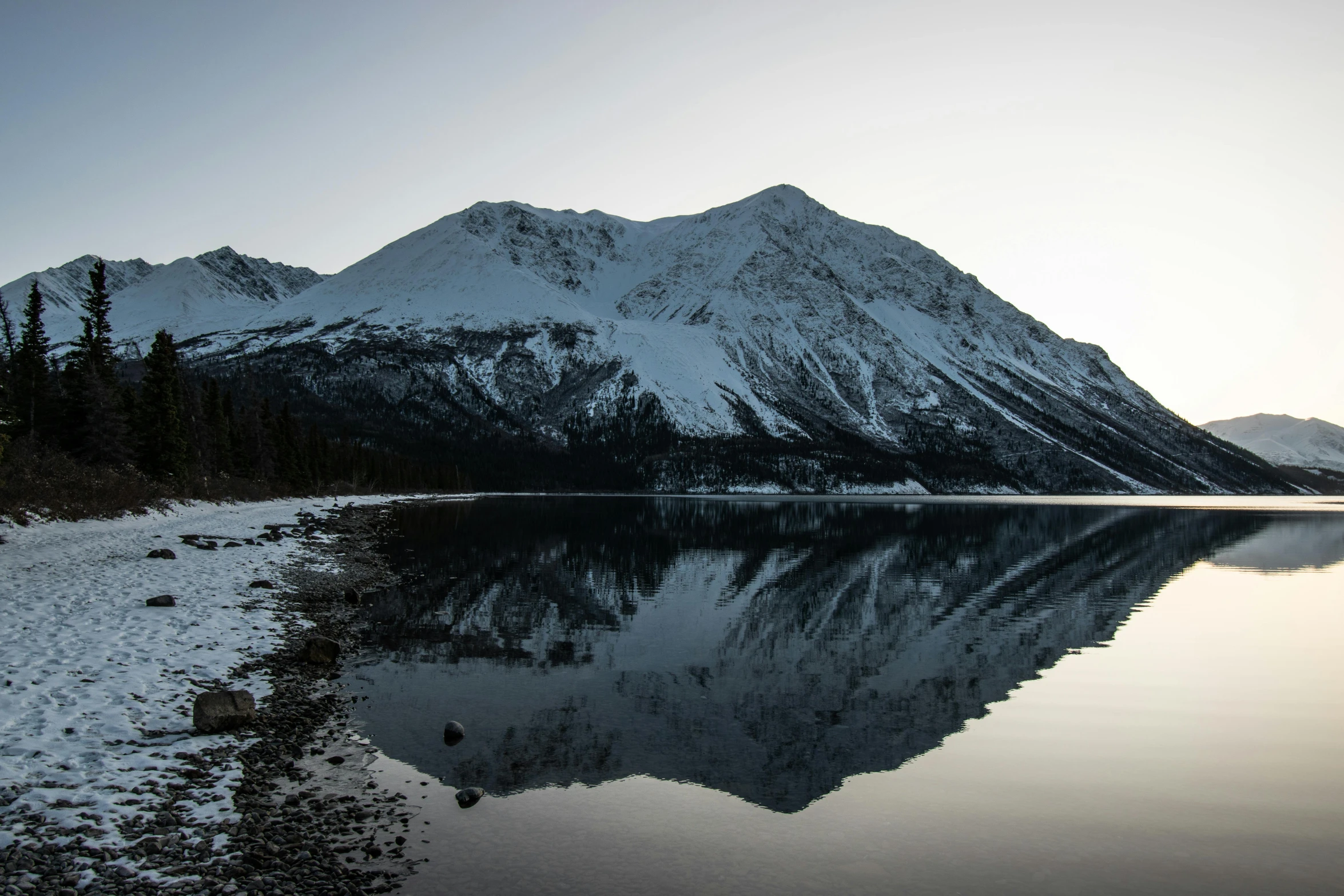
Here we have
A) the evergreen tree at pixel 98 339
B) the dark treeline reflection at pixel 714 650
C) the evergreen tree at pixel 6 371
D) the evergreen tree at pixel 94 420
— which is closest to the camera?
the dark treeline reflection at pixel 714 650

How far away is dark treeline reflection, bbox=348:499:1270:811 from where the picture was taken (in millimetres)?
16234

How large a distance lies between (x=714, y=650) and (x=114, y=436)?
195 ft

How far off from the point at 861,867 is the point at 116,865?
1018 cm

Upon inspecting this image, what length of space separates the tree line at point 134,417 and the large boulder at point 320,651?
24801mm

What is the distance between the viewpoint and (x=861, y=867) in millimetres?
11477

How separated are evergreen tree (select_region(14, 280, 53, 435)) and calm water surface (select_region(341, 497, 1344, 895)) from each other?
44478 mm

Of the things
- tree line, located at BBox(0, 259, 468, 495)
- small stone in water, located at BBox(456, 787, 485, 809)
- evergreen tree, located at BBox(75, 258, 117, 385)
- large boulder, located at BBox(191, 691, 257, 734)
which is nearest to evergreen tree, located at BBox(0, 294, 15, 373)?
tree line, located at BBox(0, 259, 468, 495)

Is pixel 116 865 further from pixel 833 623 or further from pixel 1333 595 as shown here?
pixel 1333 595

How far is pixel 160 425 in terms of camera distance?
225 feet

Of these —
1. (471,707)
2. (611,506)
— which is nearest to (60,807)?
(471,707)

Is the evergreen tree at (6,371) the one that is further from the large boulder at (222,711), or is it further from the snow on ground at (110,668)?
the large boulder at (222,711)

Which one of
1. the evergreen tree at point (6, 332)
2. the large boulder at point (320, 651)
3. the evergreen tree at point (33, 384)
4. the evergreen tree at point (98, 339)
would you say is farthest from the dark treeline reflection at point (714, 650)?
the evergreen tree at point (6, 332)

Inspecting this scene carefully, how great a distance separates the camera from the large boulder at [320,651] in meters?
21.0

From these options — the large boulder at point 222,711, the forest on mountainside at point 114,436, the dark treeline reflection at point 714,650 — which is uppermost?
the forest on mountainside at point 114,436
